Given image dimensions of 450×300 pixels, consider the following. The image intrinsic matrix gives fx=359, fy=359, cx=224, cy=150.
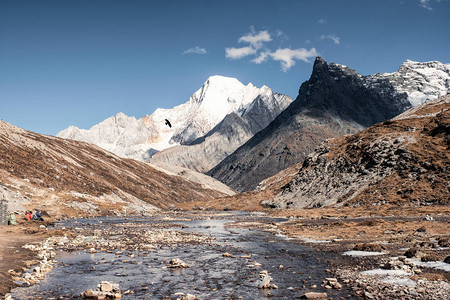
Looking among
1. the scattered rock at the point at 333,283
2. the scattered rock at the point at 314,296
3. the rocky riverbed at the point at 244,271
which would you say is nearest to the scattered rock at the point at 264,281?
the rocky riverbed at the point at 244,271

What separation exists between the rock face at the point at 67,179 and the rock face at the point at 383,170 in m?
61.8

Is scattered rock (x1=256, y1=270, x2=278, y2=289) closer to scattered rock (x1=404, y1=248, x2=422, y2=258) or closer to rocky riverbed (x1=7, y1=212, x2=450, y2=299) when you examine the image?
rocky riverbed (x1=7, y1=212, x2=450, y2=299)

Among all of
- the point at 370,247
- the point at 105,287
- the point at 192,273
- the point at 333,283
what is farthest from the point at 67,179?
the point at 333,283

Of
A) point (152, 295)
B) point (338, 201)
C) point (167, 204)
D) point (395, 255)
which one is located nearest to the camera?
point (152, 295)

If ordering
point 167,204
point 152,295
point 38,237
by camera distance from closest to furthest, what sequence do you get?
point 152,295 < point 38,237 < point 167,204

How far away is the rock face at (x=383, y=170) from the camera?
87750mm

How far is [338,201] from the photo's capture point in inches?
4173

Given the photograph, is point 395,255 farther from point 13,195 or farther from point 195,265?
point 13,195

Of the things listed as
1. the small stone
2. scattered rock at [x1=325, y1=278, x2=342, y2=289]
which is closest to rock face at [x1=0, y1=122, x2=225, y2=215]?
the small stone

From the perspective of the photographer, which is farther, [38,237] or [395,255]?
[38,237]

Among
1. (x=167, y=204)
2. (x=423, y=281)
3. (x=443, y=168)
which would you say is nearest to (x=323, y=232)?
(x=423, y=281)

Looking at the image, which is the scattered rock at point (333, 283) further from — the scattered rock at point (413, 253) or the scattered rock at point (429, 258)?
the scattered rock at point (413, 253)

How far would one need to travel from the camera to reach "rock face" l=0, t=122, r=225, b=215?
93438 mm

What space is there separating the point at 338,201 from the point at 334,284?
91021 mm
